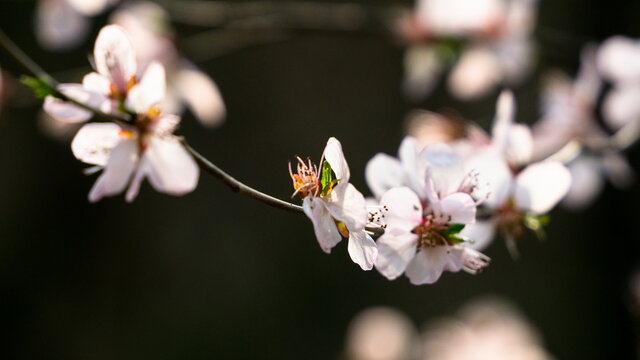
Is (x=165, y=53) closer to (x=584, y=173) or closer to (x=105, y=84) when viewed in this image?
(x=105, y=84)

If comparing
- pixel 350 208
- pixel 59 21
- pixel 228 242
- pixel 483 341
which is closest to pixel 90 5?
pixel 59 21

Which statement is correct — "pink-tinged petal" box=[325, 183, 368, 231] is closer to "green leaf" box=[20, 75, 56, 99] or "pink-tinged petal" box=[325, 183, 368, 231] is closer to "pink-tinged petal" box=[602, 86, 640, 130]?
"green leaf" box=[20, 75, 56, 99]

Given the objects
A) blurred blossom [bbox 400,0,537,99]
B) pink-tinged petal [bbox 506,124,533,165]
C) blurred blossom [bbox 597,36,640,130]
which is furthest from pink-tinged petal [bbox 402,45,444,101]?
pink-tinged petal [bbox 506,124,533,165]

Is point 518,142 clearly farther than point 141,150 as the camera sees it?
Yes

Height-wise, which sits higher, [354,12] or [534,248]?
[354,12]

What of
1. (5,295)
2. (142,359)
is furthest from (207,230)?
(5,295)

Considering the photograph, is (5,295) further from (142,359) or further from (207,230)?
(207,230)
